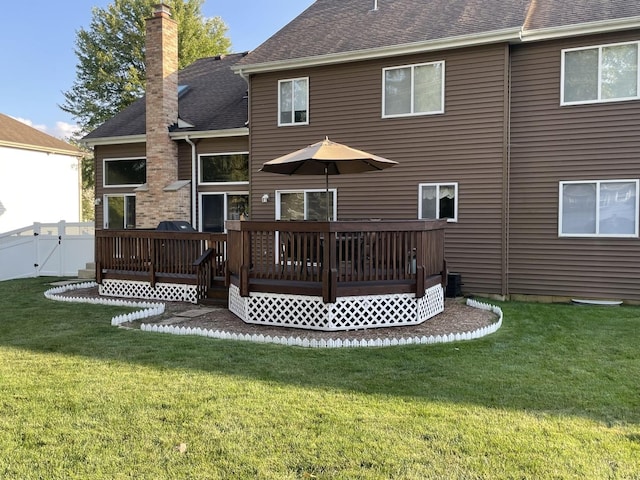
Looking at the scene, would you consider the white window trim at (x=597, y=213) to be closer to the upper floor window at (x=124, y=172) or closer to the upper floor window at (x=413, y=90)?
the upper floor window at (x=413, y=90)

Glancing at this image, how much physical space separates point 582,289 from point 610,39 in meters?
4.61

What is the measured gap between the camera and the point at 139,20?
28.5 metres

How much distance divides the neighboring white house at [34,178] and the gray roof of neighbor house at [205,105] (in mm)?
6528

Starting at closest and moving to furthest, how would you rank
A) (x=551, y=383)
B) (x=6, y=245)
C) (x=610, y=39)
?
1. (x=551, y=383)
2. (x=610, y=39)
3. (x=6, y=245)

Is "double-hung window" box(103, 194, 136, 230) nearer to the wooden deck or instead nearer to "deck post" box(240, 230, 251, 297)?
the wooden deck

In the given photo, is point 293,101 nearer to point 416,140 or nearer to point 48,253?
point 416,140

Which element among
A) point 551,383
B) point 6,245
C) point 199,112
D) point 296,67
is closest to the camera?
point 551,383

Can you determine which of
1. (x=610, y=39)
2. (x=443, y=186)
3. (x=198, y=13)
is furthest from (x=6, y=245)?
(x=198, y=13)

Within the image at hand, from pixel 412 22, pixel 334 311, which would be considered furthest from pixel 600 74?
pixel 334 311

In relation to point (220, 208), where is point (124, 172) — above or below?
above

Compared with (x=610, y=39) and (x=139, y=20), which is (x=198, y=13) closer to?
(x=139, y=20)

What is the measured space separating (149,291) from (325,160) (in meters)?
4.66

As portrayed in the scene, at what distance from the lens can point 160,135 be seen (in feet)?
44.5

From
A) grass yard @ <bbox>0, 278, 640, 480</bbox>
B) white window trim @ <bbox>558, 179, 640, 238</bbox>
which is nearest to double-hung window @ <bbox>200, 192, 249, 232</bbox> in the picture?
grass yard @ <bbox>0, 278, 640, 480</bbox>
